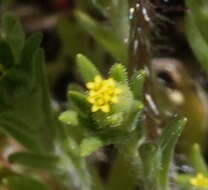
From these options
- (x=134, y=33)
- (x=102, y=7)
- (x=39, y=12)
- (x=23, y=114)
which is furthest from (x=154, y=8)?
(x=39, y=12)

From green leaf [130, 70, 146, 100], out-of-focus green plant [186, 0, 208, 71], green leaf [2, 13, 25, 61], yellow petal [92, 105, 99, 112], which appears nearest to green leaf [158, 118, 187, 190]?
green leaf [130, 70, 146, 100]

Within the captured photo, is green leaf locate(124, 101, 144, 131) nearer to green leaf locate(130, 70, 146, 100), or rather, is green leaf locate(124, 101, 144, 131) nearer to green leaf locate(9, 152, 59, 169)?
green leaf locate(130, 70, 146, 100)

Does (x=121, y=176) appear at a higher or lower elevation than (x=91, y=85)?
lower

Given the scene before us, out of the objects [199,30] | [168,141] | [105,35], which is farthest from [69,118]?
[105,35]

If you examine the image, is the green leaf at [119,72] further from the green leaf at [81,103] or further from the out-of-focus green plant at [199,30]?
the out-of-focus green plant at [199,30]

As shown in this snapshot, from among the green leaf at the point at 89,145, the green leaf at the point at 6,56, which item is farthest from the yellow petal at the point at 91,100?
the green leaf at the point at 6,56

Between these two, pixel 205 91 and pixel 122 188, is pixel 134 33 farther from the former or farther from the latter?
pixel 205 91

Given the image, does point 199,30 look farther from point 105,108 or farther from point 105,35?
point 105,108
